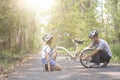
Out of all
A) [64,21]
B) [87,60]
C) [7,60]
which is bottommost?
[7,60]

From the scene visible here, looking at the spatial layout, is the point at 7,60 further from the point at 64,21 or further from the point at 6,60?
the point at 64,21

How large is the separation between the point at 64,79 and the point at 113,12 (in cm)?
2747

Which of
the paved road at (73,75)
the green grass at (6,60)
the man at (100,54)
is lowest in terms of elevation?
the green grass at (6,60)

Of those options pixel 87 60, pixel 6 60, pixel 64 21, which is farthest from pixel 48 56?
pixel 64 21

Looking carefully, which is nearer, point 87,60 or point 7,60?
point 87,60

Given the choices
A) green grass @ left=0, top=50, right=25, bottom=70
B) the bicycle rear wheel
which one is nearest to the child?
the bicycle rear wheel

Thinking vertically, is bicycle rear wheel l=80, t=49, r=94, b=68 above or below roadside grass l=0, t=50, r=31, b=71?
above

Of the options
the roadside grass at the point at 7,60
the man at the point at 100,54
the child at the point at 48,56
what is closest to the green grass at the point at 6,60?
the roadside grass at the point at 7,60

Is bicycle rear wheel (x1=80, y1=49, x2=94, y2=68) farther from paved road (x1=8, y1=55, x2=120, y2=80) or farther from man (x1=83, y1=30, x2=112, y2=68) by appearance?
paved road (x1=8, y1=55, x2=120, y2=80)

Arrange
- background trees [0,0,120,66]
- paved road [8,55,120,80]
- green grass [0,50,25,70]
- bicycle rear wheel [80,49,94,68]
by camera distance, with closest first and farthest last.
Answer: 1. paved road [8,55,120,80]
2. bicycle rear wheel [80,49,94,68]
3. green grass [0,50,25,70]
4. background trees [0,0,120,66]

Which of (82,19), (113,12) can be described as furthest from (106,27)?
(82,19)

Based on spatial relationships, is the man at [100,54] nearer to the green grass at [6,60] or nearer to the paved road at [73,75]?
the paved road at [73,75]

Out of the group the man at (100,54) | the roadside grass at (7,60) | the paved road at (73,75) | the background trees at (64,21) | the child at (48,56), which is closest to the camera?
the paved road at (73,75)

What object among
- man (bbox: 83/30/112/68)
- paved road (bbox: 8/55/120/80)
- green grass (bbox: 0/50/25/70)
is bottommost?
green grass (bbox: 0/50/25/70)
